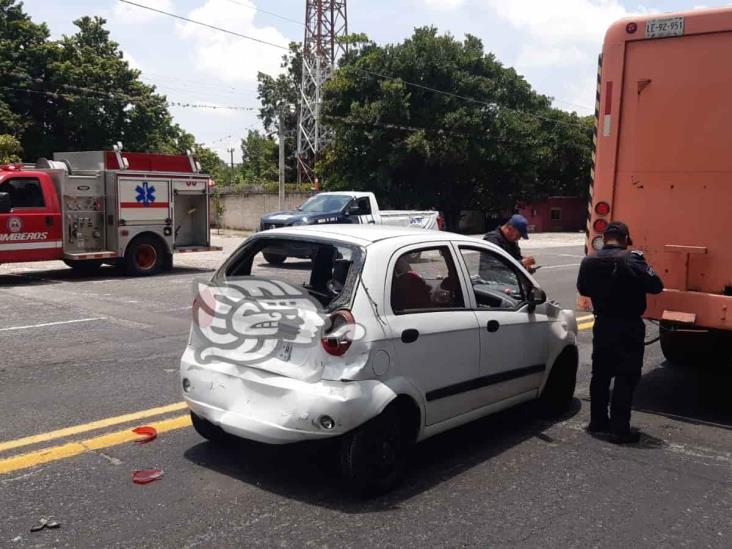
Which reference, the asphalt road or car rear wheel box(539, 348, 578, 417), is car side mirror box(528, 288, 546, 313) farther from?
the asphalt road

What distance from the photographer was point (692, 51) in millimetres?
5672

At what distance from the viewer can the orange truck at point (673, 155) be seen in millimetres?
5586

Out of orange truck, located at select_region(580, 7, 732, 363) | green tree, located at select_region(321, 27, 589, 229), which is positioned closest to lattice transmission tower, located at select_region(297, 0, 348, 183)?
green tree, located at select_region(321, 27, 589, 229)

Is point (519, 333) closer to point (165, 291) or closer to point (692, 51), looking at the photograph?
point (692, 51)

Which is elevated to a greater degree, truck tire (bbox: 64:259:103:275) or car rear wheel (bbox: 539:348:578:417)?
car rear wheel (bbox: 539:348:578:417)

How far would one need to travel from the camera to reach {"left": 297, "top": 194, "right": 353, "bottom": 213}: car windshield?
Result: 18297 mm

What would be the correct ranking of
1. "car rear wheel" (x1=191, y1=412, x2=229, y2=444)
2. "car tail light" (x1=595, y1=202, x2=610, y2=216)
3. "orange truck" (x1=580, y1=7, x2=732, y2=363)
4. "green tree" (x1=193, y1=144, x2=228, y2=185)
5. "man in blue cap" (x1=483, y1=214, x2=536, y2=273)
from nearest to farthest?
"car rear wheel" (x1=191, y1=412, x2=229, y2=444)
"orange truck" (x1=580, y1=7, x2=732, y2=363)
"car tail light" (x1=595, y1=202, x2=610, y2=216)
"man in blue cap" (x1=483, y1=214, x2=536, y2=273)
"green tree" (x1=193, y1=144, x2=228, y2=185)

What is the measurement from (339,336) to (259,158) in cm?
5782

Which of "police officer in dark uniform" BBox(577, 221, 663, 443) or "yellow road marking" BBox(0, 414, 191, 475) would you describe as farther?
"police officer in dark uniform" BBox(577, 221, 663, 443)

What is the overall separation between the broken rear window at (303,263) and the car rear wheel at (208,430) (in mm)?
973

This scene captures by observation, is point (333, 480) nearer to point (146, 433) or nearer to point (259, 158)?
point (146, 433)

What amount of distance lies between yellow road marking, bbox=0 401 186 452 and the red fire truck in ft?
30.8

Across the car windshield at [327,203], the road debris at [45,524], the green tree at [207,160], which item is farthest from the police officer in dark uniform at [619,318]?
the green tree at [207,160]

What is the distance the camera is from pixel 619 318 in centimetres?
530
